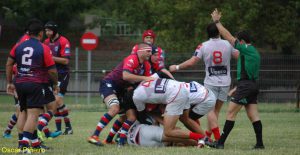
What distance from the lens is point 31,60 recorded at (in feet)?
37.5

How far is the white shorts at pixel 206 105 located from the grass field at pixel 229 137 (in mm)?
725

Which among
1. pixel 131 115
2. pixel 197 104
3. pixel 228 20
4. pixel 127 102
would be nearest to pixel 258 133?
pixel 197 104

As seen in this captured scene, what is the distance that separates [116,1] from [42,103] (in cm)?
3649

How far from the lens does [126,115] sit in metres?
13.0

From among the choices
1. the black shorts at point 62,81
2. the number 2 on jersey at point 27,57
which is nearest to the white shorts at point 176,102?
the number 2 on jersey at point 27,57

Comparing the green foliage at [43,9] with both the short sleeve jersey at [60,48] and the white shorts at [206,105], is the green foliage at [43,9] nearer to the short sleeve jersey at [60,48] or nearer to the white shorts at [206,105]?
the short sleeve jersey at [60,48]

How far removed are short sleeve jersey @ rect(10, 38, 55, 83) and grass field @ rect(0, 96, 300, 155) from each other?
3.92ft

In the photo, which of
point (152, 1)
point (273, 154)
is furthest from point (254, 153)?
point (152, 1)

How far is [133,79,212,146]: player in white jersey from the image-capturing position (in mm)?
12023

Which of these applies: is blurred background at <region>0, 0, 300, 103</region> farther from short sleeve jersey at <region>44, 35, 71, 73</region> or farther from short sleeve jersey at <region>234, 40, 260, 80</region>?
short sleeve jersey at <region>234, 40, 260, 80</region>

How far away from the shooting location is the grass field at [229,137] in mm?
11535

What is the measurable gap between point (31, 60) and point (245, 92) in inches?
140

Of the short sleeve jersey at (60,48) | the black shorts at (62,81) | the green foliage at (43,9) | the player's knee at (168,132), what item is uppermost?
the green foliage at (43,9)

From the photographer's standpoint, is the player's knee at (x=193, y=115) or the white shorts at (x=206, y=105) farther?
the player's knee at (x=193, y=115)
